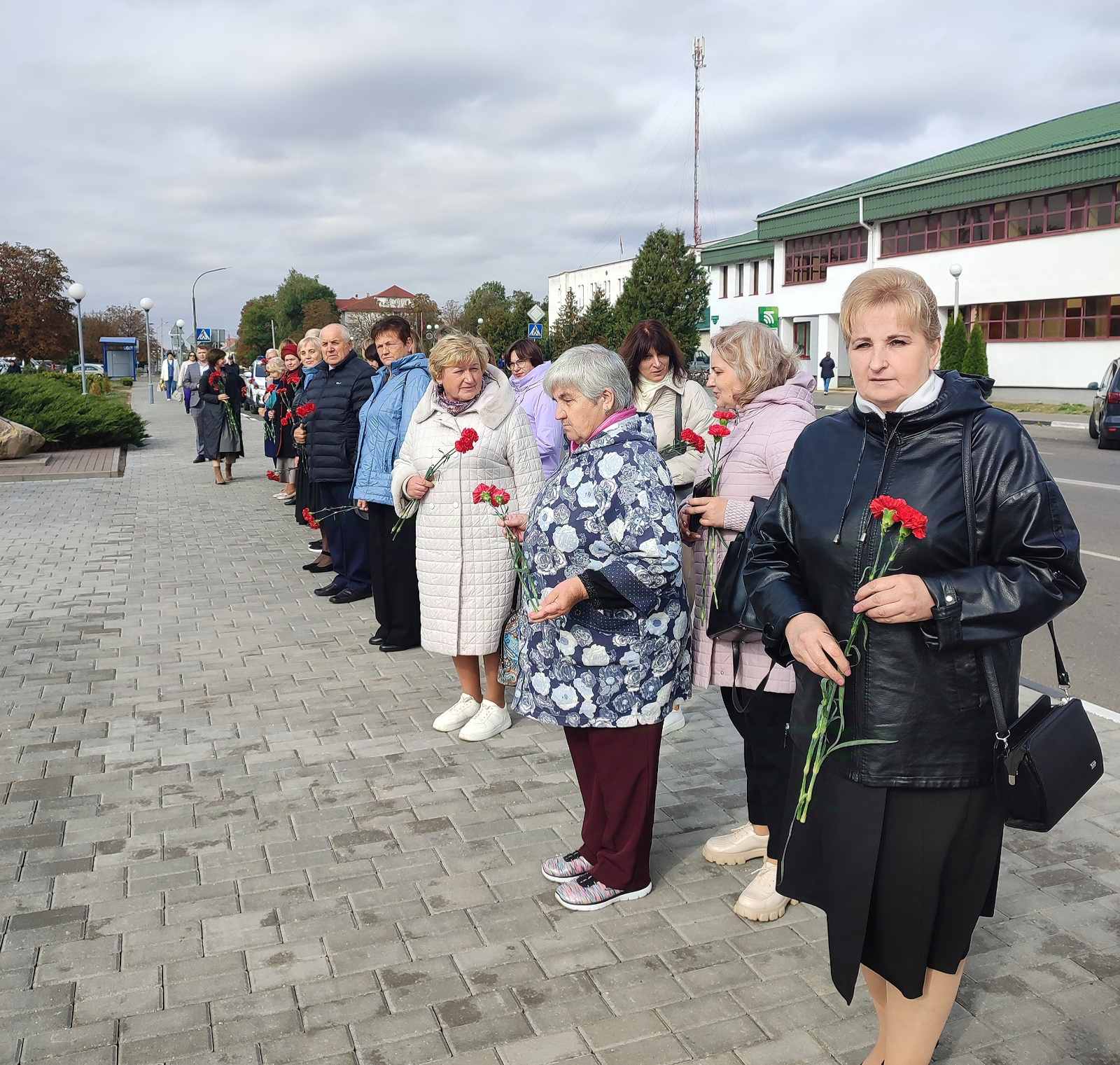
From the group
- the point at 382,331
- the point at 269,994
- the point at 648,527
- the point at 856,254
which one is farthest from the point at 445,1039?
the point at 856,254

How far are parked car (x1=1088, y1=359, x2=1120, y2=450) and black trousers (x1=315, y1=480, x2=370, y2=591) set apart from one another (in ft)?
56.1

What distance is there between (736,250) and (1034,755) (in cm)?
5711

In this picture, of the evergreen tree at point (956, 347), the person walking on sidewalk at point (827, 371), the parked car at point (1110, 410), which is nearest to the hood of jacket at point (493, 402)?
the parked car at point (1110, 410)

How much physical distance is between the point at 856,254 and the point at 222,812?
150 feet

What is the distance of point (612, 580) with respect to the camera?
11.4 feet

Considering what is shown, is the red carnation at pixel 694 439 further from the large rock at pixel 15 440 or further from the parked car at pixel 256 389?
the parked car at pixel 256 389

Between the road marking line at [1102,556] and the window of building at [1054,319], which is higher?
the window of building at [1054,319]

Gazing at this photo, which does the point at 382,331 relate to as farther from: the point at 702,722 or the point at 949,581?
the point at 949,581

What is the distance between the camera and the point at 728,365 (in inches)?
154

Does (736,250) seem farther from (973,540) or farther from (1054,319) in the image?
(973,540)

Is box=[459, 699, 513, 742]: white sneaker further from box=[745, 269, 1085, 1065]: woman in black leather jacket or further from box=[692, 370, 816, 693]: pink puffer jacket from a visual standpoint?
box=[745, 269, 1085, 1065]: woman in black leather jacket

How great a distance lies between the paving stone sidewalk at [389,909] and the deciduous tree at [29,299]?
46.6 metres

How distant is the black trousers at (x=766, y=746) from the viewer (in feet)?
12.5

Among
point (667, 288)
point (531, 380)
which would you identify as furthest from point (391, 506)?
point (667, 288)
